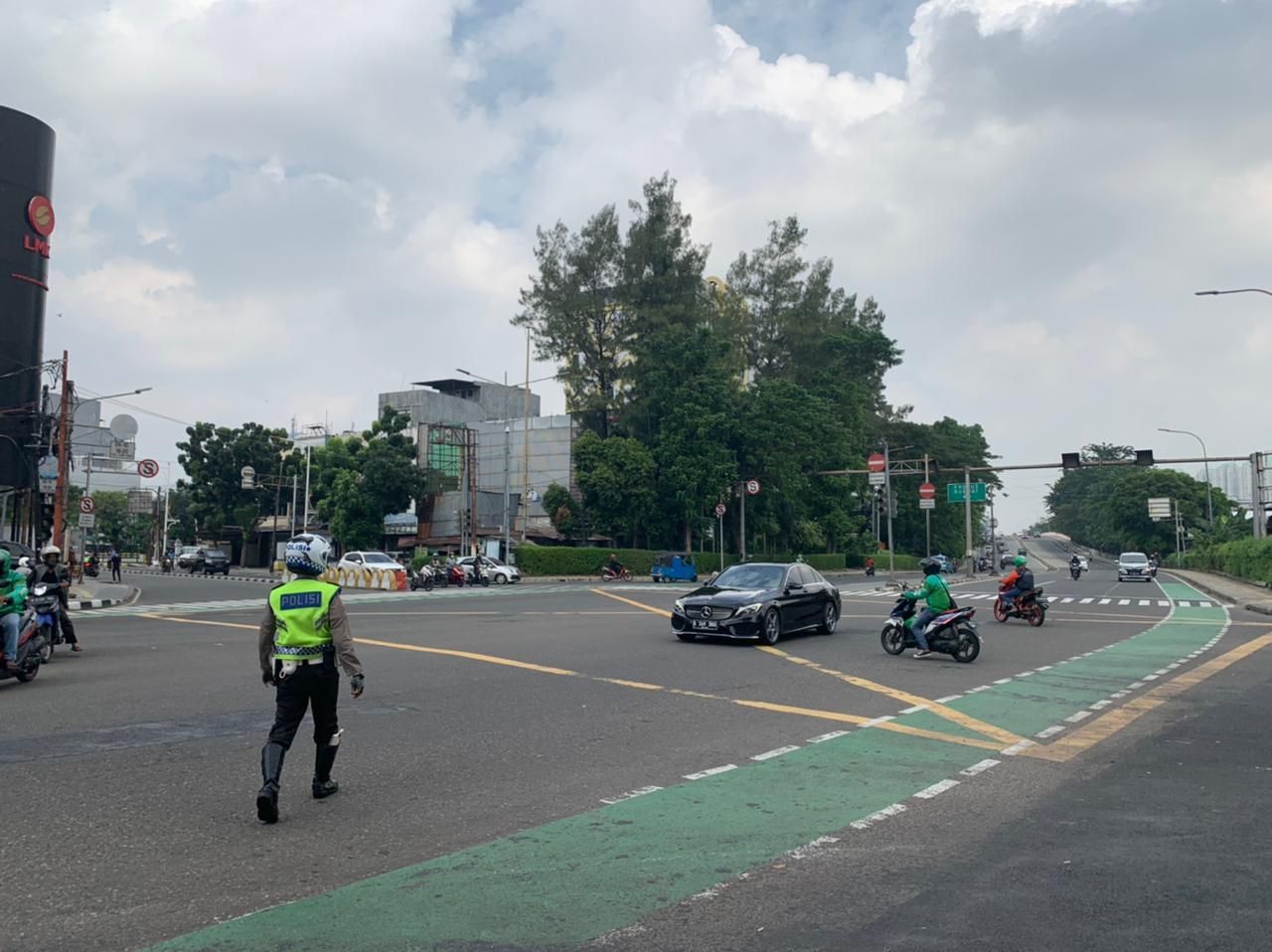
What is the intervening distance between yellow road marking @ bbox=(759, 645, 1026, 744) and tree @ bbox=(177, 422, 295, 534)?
64978mm

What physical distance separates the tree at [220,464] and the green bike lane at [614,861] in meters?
70.4

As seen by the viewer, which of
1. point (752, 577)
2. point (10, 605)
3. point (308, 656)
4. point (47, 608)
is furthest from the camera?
point (752, 577)

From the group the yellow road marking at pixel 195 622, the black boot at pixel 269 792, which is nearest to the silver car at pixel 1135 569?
the yellow road marking at pixel 195 622

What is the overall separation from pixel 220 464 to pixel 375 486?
57.8ft

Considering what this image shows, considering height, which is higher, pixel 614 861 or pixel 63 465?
pixel 63 465

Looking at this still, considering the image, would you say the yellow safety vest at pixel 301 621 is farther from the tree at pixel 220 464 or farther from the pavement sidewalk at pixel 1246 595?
the tree at pixel 220 464

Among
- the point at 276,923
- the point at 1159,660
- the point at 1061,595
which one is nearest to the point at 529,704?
the point at 276,923

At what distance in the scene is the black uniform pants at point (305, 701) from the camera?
20.6 feet

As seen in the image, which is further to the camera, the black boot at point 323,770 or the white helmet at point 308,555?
the white helmet at point 308,555

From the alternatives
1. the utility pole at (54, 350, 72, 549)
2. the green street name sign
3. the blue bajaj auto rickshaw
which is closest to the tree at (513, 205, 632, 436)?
the blue bajaj auto rickshaw

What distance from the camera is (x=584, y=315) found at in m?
60.5

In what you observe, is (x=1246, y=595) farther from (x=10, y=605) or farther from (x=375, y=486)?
(x=375, y=486)

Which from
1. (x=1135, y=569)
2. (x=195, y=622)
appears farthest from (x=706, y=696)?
(x=1135, y=569)

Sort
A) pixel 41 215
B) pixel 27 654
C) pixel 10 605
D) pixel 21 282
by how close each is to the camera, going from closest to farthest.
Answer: pixel 10 605 < pixel 27 654 < pixel 21 282 < pixel 41 215
